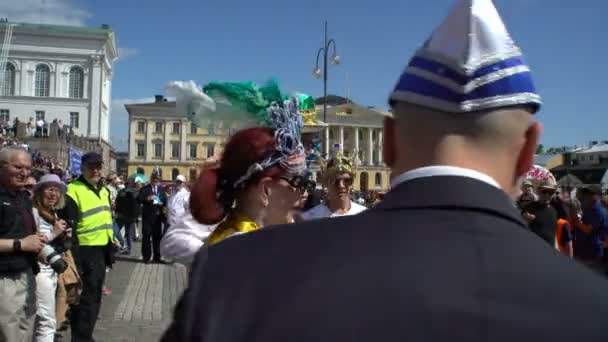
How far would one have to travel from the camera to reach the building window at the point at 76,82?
90.7 metres

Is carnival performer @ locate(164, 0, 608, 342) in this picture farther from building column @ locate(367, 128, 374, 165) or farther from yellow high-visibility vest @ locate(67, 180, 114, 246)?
building column @ locate(367, 128, 374, 165)

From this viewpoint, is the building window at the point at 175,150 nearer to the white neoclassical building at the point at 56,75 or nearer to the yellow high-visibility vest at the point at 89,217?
the white neoclassical building at the point at 56,75

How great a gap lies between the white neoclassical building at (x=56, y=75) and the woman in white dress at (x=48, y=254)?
8618 centimetres

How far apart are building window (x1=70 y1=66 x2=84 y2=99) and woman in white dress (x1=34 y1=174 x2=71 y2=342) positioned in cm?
8967

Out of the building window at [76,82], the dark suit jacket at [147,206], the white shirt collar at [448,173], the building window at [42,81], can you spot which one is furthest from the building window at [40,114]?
the white shirt collar at [448,173]

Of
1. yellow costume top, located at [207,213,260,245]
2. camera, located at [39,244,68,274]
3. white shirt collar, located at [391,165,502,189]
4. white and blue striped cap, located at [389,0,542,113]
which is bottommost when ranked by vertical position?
camera, located at [39,244,68,274]

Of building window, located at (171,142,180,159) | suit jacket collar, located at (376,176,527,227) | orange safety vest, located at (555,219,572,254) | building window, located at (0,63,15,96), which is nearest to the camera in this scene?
suit jacket collar, located at (376,176,527,227)

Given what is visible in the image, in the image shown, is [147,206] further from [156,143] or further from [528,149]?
[156,143]

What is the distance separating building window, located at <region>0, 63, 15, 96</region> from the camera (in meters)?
88.4

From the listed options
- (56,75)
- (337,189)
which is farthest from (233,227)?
(56,75)

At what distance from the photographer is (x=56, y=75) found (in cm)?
9019

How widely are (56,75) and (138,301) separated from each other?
88.3m

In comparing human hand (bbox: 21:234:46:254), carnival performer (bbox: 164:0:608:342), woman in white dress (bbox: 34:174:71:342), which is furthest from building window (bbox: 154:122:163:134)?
carnival performer (bbox: 164:0:608:342)

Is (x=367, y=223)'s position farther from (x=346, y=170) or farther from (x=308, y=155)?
(x=346, y=170)
